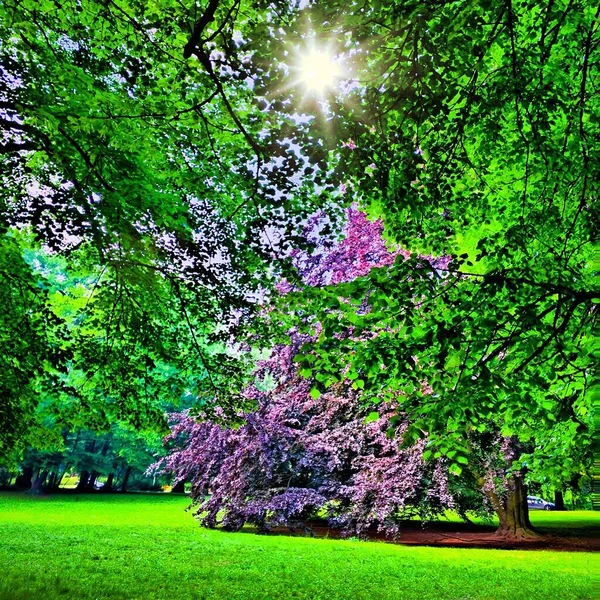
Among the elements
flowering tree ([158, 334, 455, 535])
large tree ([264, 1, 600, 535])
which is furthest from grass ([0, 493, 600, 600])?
large tree ([264, 1, 600, 535])

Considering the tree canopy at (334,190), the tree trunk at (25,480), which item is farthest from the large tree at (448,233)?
the tree trunk at (25,480)

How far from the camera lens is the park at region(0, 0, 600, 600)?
442 cm

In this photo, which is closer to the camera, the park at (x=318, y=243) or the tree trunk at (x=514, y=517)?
the park at (x=318, y=243)

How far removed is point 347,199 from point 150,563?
28.8 feet

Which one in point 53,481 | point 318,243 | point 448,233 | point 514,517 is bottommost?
point 53,481

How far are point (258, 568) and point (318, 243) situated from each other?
271 inches

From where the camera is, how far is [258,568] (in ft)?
33.1

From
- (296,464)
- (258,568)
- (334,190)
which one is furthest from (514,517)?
(334,190)

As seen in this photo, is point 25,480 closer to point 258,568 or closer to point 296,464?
point 296,464

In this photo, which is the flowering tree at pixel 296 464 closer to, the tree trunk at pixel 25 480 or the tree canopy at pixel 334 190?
the tree canopy at pixel 334 190

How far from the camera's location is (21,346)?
735 centimetres

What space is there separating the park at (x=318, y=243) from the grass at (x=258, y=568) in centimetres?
11

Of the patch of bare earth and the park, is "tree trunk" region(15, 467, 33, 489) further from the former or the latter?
the patch of bare earth

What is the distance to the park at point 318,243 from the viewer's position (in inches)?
174
